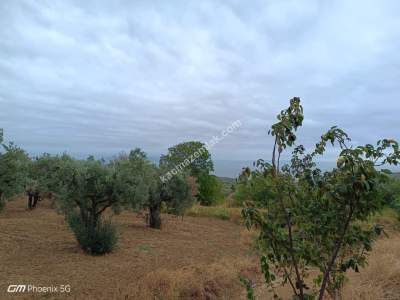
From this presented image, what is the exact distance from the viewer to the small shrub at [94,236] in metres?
8.87

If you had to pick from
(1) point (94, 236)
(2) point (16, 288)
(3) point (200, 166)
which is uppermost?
(3) point (200, 166)

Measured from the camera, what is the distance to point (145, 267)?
303 inches

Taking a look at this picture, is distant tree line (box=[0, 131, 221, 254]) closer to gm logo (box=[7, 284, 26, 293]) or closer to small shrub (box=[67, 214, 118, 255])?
small shrub (box=[67, 214, 118, 255])

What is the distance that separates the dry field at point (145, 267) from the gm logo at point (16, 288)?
0.33ft

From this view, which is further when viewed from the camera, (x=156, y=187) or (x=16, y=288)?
(x=156, y=187)

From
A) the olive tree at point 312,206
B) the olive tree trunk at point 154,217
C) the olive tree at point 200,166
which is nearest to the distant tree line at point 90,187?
the olive tree trunk at point 154,217

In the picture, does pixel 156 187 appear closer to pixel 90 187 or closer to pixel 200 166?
pixel 90 187

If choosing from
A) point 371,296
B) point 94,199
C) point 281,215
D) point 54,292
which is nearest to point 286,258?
point 281,215

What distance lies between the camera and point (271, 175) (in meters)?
2.79

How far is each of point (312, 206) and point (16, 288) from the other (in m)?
5.38

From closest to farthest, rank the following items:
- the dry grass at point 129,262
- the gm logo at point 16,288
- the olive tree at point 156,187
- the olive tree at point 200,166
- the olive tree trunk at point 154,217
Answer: the gm logo at point 16,288 → the dry grass at point 129,262 → the olive tree at point 156,187 → the olive tree trunk at point 154,217 → the olive tree at point 200,166

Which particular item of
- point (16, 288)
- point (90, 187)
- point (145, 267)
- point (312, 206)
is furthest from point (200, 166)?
point (312, 206)

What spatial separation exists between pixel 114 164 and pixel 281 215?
8022mm

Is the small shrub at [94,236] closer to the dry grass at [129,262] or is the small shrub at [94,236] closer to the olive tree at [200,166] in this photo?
the dry grass at [129,262]
